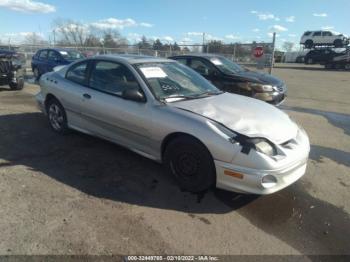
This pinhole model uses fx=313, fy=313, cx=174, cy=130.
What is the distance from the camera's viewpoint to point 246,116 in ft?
12.4

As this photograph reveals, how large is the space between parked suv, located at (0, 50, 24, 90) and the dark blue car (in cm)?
263

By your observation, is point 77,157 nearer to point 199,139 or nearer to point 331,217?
point 199,139

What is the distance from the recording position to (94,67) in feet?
16.2

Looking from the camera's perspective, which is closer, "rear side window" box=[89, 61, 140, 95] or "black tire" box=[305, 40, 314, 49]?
"rear side window" box=[89, 61, 140, 95]

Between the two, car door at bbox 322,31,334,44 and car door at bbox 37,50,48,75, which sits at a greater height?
car door at bbox 322,31,334,44

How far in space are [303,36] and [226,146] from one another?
37326mm

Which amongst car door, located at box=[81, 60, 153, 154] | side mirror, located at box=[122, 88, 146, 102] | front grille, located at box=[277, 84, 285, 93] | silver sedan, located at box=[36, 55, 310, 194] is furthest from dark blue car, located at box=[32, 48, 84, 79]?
side mirror, located at box=[122, 88, 146, 102]

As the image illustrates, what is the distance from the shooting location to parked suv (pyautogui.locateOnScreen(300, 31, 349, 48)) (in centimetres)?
3275

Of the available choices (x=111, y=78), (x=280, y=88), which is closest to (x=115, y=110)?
(x=111, y=78)

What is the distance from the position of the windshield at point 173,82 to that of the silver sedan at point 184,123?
0.05ft

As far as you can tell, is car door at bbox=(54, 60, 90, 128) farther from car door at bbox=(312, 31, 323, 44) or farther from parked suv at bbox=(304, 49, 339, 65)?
car door at bbox=(312, 31, 323, 44)

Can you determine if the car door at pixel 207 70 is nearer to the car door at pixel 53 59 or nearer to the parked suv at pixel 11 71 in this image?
the parked suv at pixel 11 71

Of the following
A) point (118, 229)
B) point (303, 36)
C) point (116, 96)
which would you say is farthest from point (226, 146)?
point (303, 36)

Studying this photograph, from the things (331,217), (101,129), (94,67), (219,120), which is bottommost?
(331,217)
